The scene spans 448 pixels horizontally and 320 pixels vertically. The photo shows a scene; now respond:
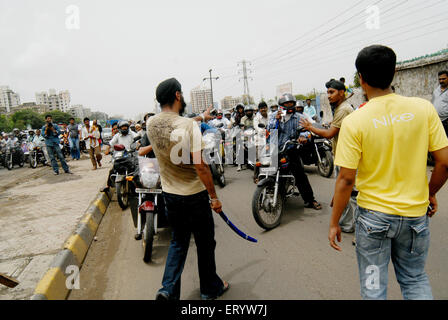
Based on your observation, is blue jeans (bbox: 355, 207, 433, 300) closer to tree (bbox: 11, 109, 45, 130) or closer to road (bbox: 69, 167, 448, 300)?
road (bbox: 69, 167, 448, 300)

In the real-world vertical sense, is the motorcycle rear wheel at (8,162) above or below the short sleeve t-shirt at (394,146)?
below

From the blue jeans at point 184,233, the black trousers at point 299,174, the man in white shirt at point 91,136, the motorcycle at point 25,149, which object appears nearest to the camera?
the blue jeans at point 184,233

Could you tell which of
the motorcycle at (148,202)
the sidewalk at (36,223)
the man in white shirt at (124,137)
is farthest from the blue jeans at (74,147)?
the motorcycle at (148,202)

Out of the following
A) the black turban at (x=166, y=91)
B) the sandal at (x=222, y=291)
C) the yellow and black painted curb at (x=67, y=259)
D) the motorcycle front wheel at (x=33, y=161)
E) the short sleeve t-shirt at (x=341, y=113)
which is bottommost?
the sandal at (x=222, y=291)

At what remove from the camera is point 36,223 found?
4711 mm

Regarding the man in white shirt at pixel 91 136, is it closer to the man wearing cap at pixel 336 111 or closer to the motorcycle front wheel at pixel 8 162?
the motorcycle front wheel at pixel 8 162

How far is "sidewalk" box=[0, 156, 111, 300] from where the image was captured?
3100mm

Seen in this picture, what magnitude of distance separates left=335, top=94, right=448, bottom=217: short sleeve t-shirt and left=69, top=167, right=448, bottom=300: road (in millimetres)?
1284

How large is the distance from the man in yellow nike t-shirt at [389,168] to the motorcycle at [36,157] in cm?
1540

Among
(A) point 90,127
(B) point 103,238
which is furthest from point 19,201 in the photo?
(A) point 90,127

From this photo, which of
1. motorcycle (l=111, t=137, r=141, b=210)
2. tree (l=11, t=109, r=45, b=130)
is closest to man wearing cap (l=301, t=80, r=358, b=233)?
motorcycle (l=111, t=137, r=141, b=210)

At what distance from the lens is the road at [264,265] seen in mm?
2541

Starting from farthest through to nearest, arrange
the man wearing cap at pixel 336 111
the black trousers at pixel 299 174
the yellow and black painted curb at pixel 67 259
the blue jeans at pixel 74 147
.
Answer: the blue jeans at pixel 74 147 → the black trousers at pixel 299 174 → the man wearing cap at pixel 336 111 → the yellow and black painted curb at pixel 67 259

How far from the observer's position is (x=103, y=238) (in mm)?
4340
